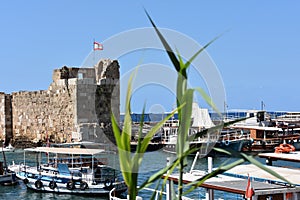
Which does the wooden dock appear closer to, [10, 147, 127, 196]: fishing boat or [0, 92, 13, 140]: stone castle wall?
[10, 147, 127, 196]: fishing boat

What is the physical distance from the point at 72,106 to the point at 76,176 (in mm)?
12868

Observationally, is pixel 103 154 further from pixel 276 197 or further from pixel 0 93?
pixel 0 93

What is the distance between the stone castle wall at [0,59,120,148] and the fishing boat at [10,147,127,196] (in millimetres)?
9099

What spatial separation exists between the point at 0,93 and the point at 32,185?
19.3m

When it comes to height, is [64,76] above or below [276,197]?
above

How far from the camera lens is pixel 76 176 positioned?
53.4 feet

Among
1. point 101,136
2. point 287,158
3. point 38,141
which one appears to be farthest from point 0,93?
point 287,158

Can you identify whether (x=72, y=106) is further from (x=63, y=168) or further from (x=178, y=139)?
(x=178, y=139)

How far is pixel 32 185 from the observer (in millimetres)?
16844

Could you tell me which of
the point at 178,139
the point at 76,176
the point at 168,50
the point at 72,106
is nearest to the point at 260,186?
the point at 178,139

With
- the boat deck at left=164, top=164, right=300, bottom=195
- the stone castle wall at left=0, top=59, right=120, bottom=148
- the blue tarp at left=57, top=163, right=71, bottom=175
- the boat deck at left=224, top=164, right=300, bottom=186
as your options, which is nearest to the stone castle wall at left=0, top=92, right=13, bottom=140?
the stone castle wall at left=0, top=59, right=120, bottom=148

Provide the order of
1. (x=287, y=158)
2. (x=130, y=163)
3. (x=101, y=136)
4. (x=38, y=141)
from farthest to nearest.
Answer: (x=38, y=141) → (x=101, y=136) → (x=287, y=158) → (x=130, y=163)

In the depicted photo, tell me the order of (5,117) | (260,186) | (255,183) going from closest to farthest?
(260,186) → (255,183) → (5,117)

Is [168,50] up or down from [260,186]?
up
